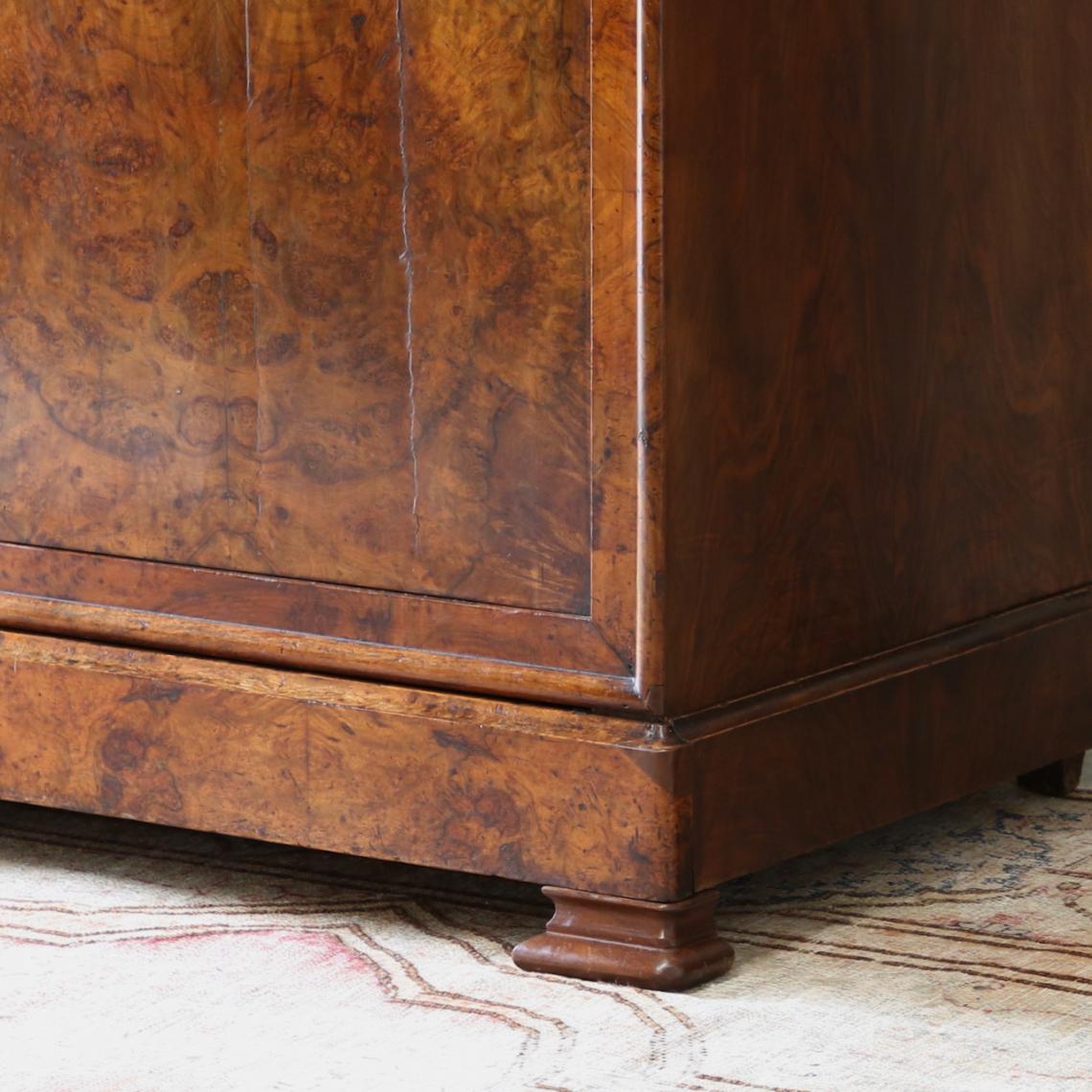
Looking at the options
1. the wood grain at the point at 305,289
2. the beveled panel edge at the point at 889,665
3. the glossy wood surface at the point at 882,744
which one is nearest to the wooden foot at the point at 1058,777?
the glossy wood surface at the point at 882,744

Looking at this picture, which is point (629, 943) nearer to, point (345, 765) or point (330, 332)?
point (345, 765)

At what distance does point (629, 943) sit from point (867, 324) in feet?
1.62

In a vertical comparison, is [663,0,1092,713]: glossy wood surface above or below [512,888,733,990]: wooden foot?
above

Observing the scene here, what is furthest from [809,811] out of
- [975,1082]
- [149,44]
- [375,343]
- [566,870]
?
[149,44]

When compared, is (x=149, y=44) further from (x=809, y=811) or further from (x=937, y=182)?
(x=809, y=811)

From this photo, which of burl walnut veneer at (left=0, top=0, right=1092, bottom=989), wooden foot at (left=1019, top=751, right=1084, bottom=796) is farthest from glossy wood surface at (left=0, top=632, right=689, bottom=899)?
wooden foot at (left=1019, top=751, right=1084, bottom=796)

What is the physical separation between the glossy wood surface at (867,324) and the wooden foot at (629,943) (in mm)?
149

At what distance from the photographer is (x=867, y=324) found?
1.65 meters

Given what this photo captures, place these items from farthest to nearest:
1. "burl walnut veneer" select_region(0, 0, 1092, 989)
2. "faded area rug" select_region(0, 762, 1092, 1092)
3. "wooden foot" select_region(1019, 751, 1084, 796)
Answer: "wooden foot" select_region(1019, 751, 1084, 796) < "burl walnut veneer" select_region(0, 0, 1092, 989) < "faded area rug" select_region(0, 762, 1092, 1092)

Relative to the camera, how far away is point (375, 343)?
159cm

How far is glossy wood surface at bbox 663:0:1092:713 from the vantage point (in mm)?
1498

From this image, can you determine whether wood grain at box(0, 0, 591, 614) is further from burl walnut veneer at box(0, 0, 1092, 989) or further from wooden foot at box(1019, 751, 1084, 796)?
wooden foot at box(1019, 751, 1084, 796)

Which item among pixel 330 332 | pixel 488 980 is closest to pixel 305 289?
pixel 330 332

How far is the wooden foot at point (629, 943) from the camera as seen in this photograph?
1518 millimetres
